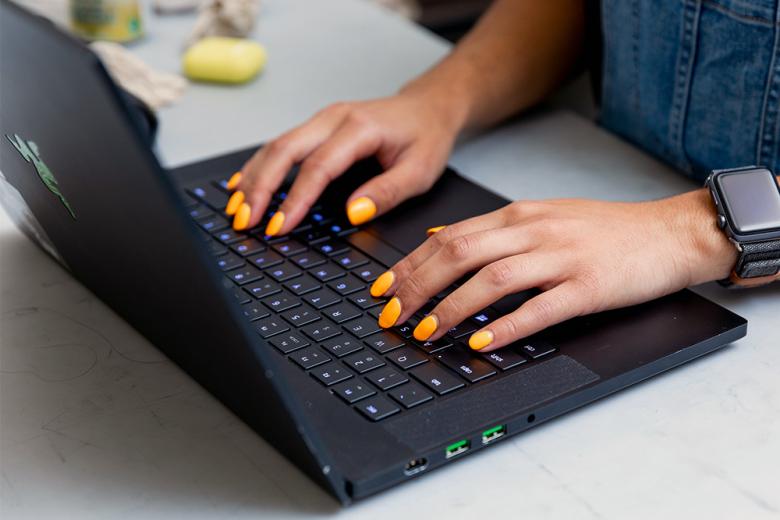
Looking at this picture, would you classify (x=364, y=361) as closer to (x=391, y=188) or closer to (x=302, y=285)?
(x=302, y=285)

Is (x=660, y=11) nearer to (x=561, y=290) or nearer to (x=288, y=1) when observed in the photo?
(x=561, y=290)

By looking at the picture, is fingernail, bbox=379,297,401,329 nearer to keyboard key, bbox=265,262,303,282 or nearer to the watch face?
keyboard key, bbox=265,262,303,282

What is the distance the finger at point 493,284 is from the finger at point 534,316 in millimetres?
17

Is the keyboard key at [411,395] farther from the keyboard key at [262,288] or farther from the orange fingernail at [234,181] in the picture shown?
the orange fingernail at [234,181]

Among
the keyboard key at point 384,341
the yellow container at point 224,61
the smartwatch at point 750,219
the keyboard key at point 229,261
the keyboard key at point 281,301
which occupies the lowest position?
the smartwatch at point 750,219

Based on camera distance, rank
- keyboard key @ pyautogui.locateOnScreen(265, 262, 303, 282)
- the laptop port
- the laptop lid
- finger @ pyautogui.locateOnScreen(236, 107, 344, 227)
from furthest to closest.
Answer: finger @ pyautogui.locateOnScreen(236, 107, 344, 227), keyboard key @ pyautogui.locateOnScreen(265, 262, 303, 282), the laptop port, the laptop lid

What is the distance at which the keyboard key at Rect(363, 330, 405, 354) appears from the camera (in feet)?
2.27

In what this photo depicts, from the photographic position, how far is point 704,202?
800 millimetres

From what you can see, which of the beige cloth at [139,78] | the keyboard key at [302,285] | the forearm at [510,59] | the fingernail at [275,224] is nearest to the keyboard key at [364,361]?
the keyboard key at [302,285]

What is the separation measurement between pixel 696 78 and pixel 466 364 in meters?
0.43

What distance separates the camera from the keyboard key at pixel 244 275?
797 mm

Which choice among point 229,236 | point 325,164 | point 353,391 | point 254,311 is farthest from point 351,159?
point 353,391

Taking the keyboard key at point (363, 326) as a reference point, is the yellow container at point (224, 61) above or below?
above

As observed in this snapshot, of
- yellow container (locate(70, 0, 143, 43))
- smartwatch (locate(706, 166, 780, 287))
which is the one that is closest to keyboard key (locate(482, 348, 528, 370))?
smartwatch (locate(706, 166, 780, 287))
